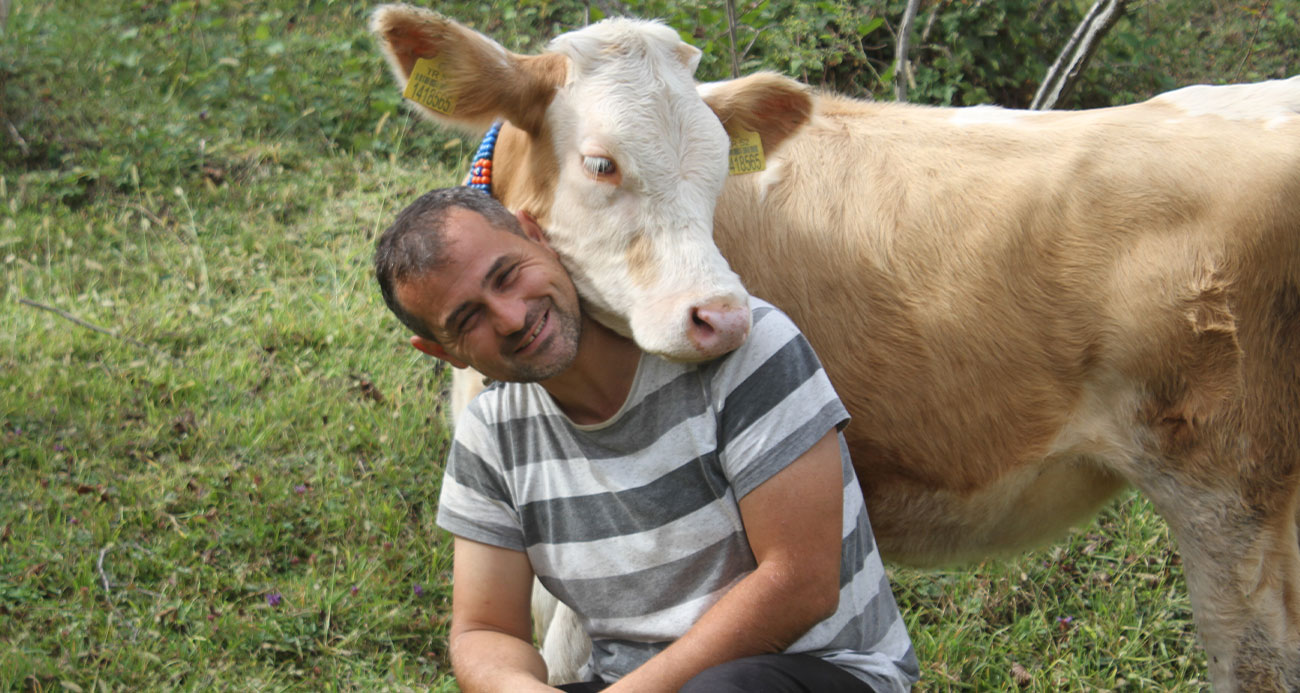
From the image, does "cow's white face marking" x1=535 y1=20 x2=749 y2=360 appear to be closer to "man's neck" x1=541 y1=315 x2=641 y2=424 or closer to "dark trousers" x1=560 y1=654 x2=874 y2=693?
"man's neck" x1=541 y1=315 x2=641 y2=424

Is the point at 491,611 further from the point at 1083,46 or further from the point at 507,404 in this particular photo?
the point at 1083,46

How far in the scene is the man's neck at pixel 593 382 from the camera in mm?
2436

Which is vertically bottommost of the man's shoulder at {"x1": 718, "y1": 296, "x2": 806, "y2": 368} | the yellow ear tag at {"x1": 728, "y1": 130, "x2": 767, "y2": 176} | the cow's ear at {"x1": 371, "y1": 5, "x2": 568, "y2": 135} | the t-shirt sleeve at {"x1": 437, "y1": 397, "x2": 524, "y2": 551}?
the t-shirt sleeve at {"x1": 437, "y1": 397, "x2": 524, "y2": 551}

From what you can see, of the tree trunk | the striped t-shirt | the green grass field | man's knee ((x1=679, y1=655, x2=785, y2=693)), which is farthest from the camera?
the tree trunk

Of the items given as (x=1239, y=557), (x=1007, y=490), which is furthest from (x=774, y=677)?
(x=1239, y=557)

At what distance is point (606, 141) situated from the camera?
280 cm

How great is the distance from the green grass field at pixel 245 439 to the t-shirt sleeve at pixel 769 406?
5.92 ft

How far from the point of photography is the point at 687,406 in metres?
2.38

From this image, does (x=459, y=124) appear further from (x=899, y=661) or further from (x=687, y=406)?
(x=899, y=661)

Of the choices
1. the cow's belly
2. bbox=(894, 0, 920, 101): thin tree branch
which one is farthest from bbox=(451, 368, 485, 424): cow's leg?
bbox=(894, 0, 920, 101): thin tree branch

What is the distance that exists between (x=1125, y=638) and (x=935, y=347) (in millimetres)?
1423

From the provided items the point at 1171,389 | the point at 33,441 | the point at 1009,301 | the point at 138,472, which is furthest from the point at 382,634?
the point at 1171,389

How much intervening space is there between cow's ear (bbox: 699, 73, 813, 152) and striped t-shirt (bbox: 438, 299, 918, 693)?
888 mm

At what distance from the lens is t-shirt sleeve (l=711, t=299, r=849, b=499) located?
2248 millimetres
